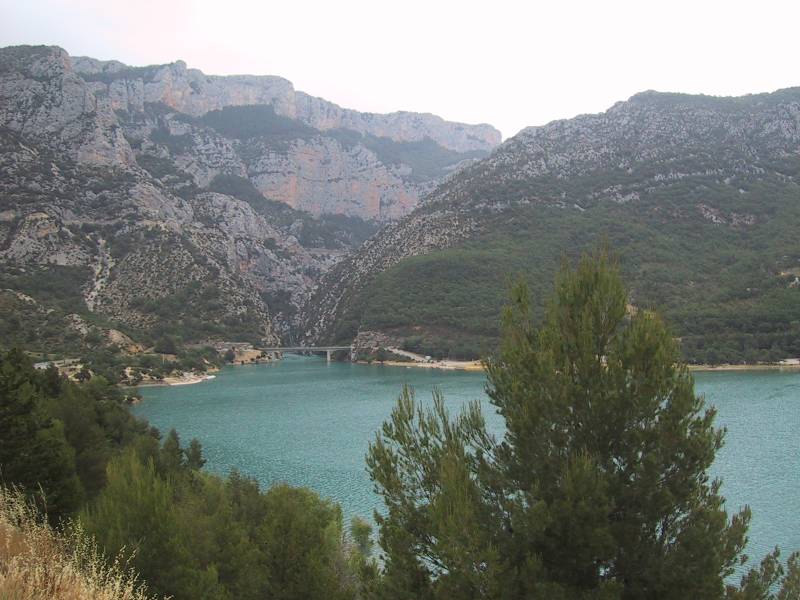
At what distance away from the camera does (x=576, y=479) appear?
820 centimetres

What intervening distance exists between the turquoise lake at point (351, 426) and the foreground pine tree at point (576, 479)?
38.2 ft

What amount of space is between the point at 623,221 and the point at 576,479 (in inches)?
4195

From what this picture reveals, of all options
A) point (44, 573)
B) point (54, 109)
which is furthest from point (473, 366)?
point (54, 109)

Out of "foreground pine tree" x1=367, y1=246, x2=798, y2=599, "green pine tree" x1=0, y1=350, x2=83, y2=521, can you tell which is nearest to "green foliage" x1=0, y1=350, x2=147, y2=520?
"green pine tree" x1=0, y1=350, x2=83, y2=521

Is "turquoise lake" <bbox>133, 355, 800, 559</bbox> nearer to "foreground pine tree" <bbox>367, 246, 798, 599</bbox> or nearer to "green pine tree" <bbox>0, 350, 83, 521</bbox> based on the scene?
"foreground pine tree" <bbox>367, 246, 798, 599</bbox>

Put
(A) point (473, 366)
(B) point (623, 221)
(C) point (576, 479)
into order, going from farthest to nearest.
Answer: (B) point (623, 221) < (A) point (473, 366) < (C) point (576, 479)

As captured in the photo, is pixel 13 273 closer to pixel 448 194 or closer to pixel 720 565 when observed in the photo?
pixel 448 194

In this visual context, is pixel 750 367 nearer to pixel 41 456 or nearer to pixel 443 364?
pixel 443 364

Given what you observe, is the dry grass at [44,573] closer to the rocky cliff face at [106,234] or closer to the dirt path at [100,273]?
the rocky cliff face at [106,234]

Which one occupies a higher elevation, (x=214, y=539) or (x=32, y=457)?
(x=32, y=457)

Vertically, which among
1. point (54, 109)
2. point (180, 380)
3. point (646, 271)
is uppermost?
point (54, 109)

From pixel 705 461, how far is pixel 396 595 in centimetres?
474

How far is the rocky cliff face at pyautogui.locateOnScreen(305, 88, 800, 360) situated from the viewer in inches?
3556

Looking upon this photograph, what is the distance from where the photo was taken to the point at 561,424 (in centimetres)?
920
